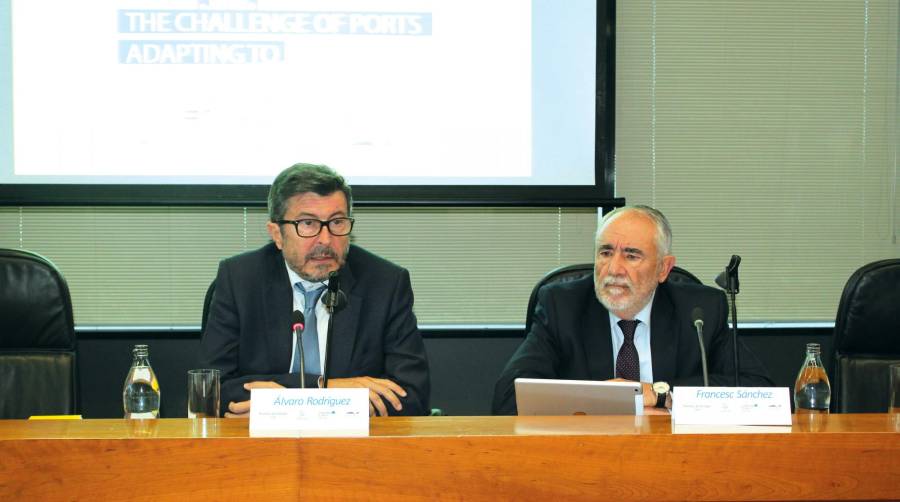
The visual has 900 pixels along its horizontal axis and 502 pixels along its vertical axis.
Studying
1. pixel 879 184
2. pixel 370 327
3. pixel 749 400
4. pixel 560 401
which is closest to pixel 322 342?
pixel 370 327

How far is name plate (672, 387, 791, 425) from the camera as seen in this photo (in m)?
1.75

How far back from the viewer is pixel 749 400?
177 centimetres

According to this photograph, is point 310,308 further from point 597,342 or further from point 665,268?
point 665,268

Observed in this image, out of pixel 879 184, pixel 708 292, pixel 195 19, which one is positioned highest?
pixel 195 19

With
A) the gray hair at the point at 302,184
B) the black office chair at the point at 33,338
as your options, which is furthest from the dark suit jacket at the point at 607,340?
the black office chair at the point at 33,338

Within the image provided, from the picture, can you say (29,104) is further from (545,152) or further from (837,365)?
(837,365)

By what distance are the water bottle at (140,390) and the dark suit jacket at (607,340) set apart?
1009mm

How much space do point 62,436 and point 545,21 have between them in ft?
8.64

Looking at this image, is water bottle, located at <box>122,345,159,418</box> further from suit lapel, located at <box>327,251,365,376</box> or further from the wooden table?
suit lapel, located at <box>327,251,365,376</box>

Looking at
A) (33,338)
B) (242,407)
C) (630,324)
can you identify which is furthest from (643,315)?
(33,338)

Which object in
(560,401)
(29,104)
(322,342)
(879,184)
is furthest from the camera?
(879,184)

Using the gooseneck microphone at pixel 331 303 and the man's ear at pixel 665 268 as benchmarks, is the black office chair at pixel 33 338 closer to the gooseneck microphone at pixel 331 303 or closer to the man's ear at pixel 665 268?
the gooseneck microphone at pixel 331 303

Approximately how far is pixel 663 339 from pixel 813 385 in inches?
23.9

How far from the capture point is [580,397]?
207 centimetres
